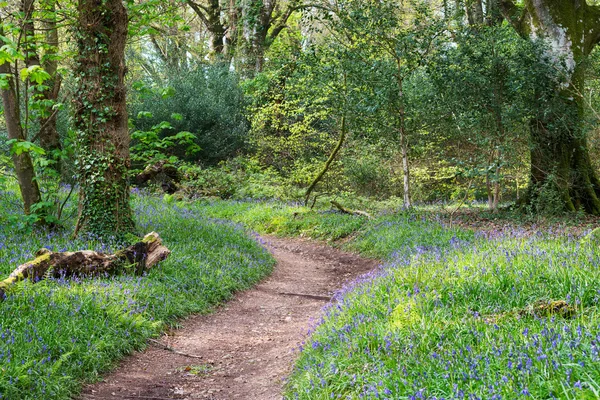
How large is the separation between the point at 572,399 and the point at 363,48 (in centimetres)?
1197

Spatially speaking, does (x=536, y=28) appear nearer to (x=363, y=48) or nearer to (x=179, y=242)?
(x=363, y=48)

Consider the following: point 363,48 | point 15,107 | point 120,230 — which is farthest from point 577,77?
point 15,107

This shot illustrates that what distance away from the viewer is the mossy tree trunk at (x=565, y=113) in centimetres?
1215

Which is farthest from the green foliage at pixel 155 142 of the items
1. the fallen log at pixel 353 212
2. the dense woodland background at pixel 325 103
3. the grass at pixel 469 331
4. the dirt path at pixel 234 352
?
the grass at pixel 469 331

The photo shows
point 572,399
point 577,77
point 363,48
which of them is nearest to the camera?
point 572,399

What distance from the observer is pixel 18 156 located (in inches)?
332

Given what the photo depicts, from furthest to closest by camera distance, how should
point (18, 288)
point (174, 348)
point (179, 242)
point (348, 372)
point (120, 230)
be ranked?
point (179, 242) < point (120, 230) < point (174, 348) < point (18, 288) < point (348, 372)

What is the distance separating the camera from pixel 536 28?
1267 cm

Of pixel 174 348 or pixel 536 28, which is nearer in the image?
pixel 174 348

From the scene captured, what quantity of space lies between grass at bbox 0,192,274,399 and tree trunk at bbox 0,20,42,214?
0.69 metres

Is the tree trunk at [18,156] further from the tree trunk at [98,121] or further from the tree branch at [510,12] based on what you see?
the tree branch at [510,12]

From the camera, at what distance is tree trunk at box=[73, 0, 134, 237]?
8.20 meters

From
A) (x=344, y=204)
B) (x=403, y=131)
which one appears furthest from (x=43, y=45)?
(x=344, y=204)

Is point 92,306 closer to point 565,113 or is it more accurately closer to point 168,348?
point 168,348
